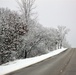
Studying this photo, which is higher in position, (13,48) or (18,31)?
(18,31)

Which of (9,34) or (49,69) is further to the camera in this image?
(9,34)

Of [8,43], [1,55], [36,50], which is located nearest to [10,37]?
[8,43]

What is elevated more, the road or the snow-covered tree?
the snow-covered tree

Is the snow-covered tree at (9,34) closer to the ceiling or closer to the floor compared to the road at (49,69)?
closer to the ceiling

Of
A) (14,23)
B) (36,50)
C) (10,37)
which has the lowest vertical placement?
(36,50)

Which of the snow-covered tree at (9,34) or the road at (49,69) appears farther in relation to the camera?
the snow-covered tree at (9,34)

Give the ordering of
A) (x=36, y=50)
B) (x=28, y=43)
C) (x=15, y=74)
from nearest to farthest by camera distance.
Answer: (x=15, y=74) < (x=28, y=43) < (x=36, y=50)

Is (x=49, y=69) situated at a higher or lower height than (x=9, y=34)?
lower

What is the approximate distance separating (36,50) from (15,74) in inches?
1349

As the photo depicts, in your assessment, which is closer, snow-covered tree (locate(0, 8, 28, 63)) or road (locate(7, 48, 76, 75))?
road (locate(7, 48, 76, 75))

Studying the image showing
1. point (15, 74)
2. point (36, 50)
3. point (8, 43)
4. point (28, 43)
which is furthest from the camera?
A: point (36, 50)

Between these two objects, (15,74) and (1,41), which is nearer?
(15,74)

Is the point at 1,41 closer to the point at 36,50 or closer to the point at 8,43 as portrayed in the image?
the point at 8,43

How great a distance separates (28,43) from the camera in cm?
4059
